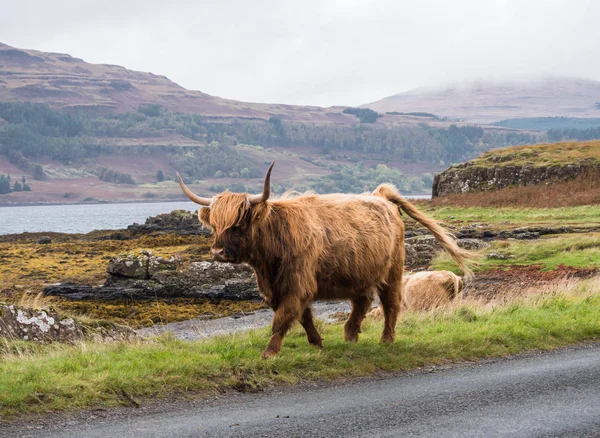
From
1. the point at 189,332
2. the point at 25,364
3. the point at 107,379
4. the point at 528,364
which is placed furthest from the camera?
the point at 189,332

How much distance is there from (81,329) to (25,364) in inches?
134

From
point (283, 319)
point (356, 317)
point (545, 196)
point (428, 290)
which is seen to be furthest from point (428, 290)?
point (545, 196)

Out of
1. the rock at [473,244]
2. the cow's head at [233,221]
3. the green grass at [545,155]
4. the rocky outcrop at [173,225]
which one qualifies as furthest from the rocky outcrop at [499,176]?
the cow's head at [233,221]

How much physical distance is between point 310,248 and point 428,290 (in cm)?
808

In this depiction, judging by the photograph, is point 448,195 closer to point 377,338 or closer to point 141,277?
point 141,277

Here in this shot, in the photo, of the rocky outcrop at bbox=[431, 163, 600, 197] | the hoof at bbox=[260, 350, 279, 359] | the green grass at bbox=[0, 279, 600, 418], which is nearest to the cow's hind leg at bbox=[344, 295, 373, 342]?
the green grass at bbox=[0, 279, 600, 418]

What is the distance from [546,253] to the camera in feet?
92.6

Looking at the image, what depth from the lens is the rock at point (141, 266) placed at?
25234mm

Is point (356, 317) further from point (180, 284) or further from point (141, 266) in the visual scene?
point (141, 266)

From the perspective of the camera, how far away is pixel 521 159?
6156cm

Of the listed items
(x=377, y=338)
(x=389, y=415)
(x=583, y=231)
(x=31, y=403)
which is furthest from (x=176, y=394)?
(x=583, y=231)

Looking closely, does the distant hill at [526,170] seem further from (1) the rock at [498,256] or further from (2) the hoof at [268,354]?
(2) the hoof at [268,354]

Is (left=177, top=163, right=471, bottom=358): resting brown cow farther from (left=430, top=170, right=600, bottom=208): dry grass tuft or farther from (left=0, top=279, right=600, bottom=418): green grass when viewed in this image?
(left=430, top=170, right=600, bottom=208): dry grass tuft

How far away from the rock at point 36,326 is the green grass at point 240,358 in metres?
0.55
